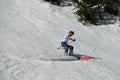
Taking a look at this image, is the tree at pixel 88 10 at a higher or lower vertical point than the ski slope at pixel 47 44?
higher

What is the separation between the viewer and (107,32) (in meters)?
28.4

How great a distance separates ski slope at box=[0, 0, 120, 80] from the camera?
15.8 m

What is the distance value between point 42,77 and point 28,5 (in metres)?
17.5

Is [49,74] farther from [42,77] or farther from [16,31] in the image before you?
[16,31]

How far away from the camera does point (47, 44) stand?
2169 centimetres

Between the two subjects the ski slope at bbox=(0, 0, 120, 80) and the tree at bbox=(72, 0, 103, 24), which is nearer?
the ski slope at bbox=(0, 0, 120, 80)

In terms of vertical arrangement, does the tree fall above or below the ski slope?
above

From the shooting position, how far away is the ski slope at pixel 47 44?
15.8m

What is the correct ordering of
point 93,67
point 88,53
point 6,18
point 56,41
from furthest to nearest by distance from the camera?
point 6,18
point 56,41
point 88,53
point 93,67

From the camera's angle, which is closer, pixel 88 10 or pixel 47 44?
pixel 47 44

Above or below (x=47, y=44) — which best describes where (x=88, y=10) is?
above

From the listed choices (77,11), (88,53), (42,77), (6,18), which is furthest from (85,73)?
(77,11)

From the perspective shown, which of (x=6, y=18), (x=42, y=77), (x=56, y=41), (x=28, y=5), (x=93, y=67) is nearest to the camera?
(x=42, y=77)

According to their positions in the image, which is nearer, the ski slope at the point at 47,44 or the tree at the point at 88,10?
the ski slope at the point at 47,44
